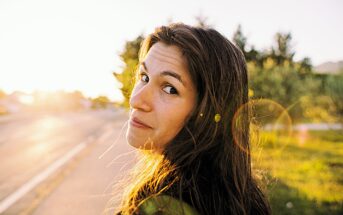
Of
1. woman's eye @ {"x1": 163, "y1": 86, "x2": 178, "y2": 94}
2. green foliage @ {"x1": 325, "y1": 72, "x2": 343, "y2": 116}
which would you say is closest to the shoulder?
woman's eye @ {"x1": 163, "y1": 86, "x2": 178, "y2": 94}

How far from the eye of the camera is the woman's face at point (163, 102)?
1748 millimetres

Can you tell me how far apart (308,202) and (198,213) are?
487cm

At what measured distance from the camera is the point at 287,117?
15719 mm

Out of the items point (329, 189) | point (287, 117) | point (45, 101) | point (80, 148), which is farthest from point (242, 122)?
point (45, 101)

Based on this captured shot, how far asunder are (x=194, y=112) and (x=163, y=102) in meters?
0.17

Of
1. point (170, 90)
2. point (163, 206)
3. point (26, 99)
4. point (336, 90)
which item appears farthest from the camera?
point (26, 99)

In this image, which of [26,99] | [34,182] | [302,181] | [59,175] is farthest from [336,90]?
[26,99]

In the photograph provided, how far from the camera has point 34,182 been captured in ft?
25.0

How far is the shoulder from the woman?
302 mm

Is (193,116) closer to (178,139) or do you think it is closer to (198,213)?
(178,139)

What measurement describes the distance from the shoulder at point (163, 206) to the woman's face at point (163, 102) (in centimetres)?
52

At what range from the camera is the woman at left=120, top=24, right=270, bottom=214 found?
5.55ft

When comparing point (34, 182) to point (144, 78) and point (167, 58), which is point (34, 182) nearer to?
point (144, 78)

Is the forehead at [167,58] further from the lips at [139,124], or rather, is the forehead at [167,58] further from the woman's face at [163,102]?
the lips at [139,124]
